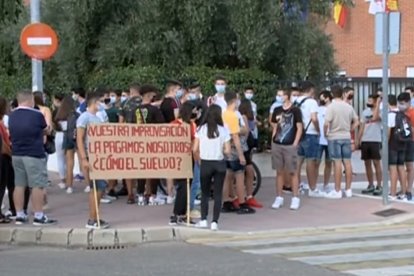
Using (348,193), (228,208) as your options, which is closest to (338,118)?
(348,193)

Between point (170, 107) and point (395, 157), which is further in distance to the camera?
point (395, 157)

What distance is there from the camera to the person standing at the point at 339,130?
13406 mm

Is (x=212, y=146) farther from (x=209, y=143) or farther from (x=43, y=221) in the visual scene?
(x=43, y=221)

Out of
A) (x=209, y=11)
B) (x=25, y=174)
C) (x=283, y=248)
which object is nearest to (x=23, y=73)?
(x=209, y=11)

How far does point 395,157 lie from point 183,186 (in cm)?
425

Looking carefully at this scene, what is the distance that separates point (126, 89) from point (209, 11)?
2560 mm

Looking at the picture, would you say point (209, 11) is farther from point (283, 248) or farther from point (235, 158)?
point (283, 248)

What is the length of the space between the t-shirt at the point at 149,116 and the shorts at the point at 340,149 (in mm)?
3237

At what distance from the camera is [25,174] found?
10984 millimetres

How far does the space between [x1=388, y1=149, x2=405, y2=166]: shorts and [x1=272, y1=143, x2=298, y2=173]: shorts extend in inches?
75.7

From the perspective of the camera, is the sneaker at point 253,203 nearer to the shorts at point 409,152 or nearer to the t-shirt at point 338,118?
the t-shirt at point 338,118

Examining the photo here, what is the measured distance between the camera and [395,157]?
43.9ft

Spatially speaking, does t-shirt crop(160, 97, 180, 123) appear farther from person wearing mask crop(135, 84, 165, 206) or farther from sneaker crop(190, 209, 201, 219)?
sneaker crop(190, 209, 201, 219)

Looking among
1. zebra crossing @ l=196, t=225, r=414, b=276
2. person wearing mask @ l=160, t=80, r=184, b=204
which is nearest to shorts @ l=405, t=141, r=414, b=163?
zebra crossing @ l=196, t=225, r=414, b=276
